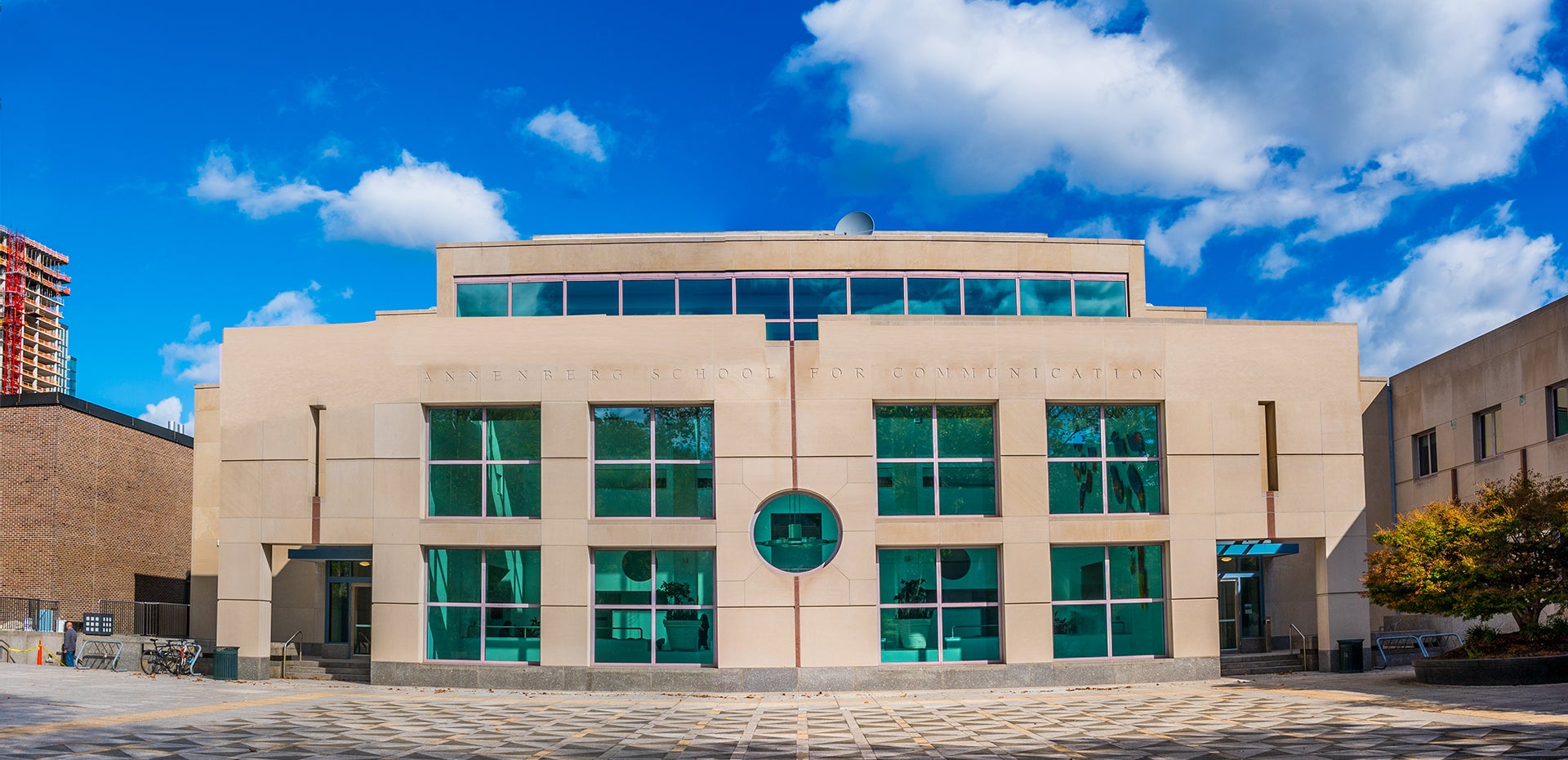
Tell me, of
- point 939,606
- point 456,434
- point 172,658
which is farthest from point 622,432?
point 172,658

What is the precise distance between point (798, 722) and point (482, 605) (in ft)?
34.6

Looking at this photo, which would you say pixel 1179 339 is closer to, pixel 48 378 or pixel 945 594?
pixel 945 594

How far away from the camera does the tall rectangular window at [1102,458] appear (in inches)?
1163

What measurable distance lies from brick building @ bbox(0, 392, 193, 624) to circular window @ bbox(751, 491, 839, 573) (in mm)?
23526

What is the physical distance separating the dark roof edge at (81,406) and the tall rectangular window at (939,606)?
76.8 ft

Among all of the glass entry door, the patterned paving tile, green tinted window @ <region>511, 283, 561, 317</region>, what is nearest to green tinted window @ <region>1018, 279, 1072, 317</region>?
the glass entry door

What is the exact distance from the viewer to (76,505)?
39969 mm

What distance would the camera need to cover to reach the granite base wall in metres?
27.9

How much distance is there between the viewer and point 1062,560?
29.4 meters

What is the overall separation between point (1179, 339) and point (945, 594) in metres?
7.99

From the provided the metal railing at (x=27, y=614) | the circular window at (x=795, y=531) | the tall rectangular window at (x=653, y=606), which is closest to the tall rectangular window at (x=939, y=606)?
the circular window at (x=795, y=531)

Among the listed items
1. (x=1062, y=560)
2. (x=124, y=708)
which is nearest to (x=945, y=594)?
(x=1062, y=560)

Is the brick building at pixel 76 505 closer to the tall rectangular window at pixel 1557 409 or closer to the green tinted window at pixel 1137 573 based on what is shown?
the green tinted window at pixel 1137 573

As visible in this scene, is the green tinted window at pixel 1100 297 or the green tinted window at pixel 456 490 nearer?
the green tinted window at pixel 456 490
